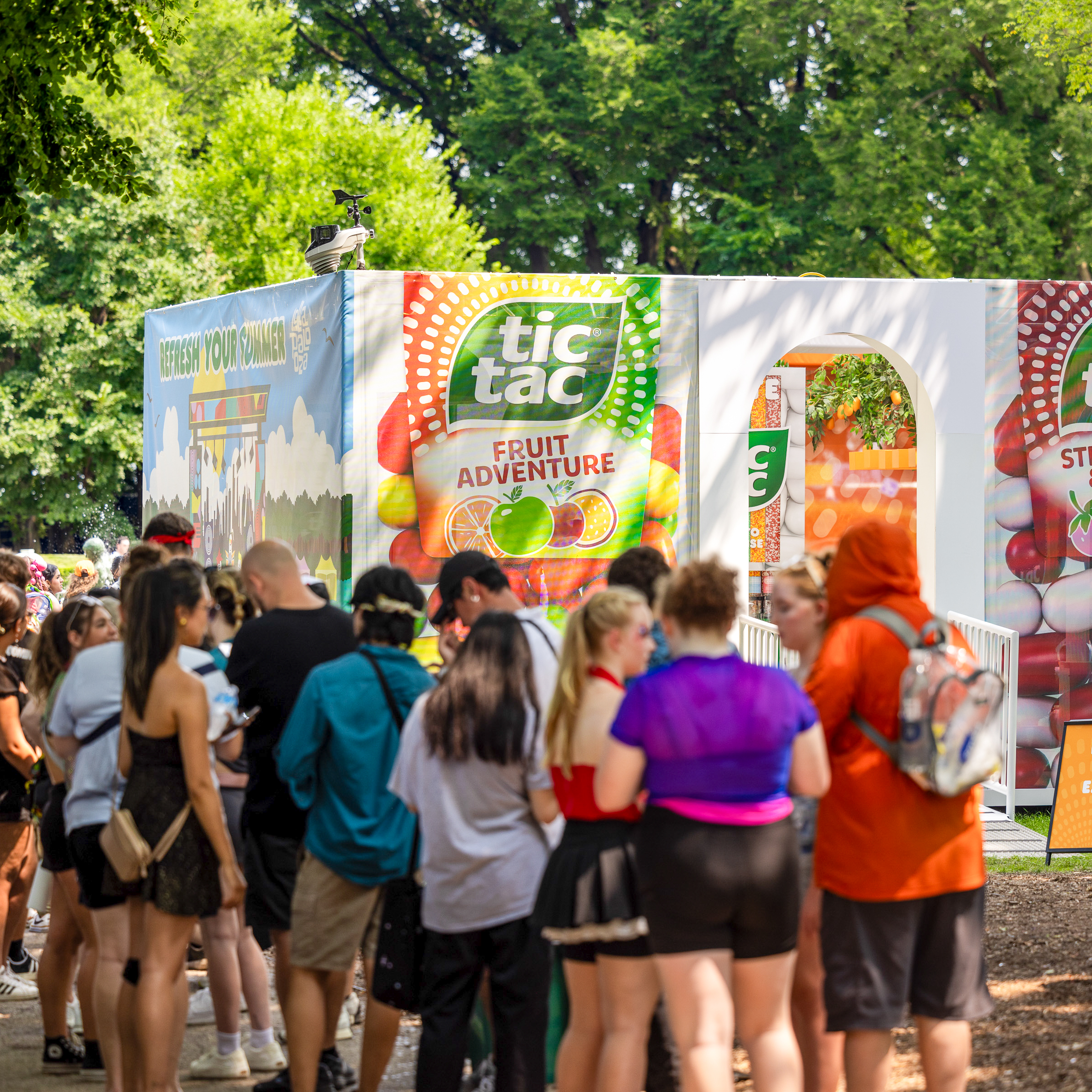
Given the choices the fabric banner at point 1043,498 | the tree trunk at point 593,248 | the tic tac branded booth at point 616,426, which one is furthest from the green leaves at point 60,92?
the tree trunk at point 593,248

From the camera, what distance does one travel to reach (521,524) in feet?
34.4

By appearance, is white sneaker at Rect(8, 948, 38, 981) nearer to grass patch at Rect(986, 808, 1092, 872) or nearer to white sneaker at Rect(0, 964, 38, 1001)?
white sneaker at Rect(0, 964, 38, 1001)

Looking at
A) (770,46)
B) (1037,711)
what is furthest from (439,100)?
(1037,711)

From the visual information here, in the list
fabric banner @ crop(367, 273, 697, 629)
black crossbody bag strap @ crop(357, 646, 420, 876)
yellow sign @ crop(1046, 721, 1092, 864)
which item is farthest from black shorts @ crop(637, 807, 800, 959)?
fabric banner @ crop(367, 273, 697, 629)

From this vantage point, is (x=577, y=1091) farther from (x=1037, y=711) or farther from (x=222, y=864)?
(x=1037, y=711)

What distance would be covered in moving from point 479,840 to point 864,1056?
117 cm

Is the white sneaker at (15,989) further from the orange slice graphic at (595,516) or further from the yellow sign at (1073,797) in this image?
the yellow sign at (1073,797)

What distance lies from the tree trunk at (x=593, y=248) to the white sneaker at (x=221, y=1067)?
36069 millimetres

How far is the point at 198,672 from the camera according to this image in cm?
498

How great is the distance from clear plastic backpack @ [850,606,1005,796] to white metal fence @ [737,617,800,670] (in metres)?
6.86

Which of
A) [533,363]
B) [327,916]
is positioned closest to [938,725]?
[327,916]

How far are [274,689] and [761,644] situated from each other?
6601 mm

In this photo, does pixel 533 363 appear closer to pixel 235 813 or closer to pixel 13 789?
pixel 13 789

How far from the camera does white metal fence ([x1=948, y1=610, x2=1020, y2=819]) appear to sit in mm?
10797
